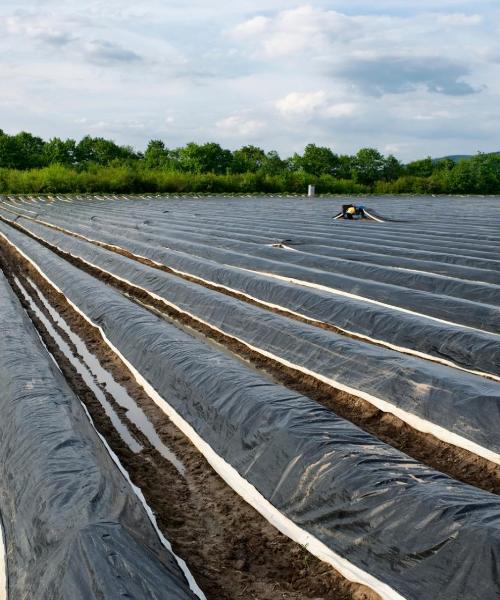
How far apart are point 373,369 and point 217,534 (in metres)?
2.00

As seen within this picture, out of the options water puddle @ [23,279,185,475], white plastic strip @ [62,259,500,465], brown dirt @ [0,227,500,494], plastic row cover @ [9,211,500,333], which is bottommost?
water puddle @ [23,279,185,475]

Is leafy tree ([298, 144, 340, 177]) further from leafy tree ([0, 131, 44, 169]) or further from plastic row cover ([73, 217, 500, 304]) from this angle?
plastic row cover ([73, 217, 500, 304])

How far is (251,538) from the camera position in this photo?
3.11m

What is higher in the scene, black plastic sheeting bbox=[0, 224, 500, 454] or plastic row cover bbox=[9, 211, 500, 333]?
plastic row cover bbox=[9, 211, 500, 333]

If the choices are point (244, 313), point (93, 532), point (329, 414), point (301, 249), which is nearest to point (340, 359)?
point (329, 414)

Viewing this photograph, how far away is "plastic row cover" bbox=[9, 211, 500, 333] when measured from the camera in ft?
19.9

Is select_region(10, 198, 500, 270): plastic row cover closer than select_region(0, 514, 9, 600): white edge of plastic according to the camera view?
No

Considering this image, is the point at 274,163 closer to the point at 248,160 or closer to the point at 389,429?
the point at 248,160

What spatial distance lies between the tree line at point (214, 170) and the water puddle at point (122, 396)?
103 ft

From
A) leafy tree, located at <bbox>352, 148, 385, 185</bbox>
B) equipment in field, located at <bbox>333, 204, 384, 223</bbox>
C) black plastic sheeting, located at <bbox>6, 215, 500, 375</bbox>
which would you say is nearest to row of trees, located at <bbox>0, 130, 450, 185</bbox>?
leafy tree, located at <bbox>352, 148, 385, 185</bbox>

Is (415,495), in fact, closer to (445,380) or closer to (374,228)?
(445,380)

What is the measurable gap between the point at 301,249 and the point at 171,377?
6531 mm

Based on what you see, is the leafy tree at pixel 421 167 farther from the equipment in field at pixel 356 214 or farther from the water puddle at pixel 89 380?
the water puddle at pixel 89 380

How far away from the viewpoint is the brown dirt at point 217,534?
2.73m
